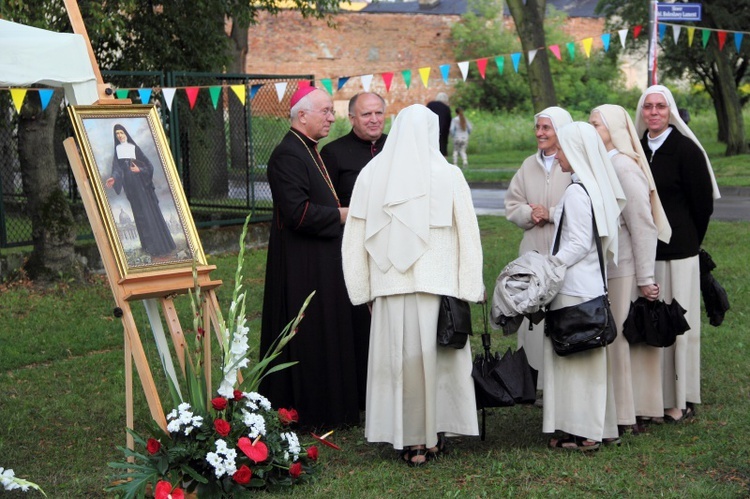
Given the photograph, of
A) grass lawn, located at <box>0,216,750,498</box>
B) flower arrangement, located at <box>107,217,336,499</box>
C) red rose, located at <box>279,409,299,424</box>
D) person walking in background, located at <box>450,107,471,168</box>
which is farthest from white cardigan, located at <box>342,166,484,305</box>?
person walking in background, located at <box>450,107,471,168</box>

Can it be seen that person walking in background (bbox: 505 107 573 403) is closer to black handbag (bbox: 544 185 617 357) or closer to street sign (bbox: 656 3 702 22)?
black handbag (bbox: 544 185 617 357)

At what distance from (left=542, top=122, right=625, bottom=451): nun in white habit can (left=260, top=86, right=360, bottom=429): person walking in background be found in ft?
4.81

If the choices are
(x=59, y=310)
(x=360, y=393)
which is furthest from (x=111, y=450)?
(x=59, y=310)

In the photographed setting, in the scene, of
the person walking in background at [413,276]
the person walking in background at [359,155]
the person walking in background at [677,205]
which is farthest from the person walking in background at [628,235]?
the person walking in background at [359,155]

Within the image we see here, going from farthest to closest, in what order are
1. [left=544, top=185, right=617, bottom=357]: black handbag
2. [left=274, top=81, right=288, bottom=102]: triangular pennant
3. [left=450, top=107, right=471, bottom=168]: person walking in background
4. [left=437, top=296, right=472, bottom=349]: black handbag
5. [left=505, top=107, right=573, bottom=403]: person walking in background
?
[left=450, top=107, right=471, bottom=168]: person walking in background → [left=274, top=81, right=288, bottom=102]: triangular pennant → [left=505, top=107, right=573, bottom=403]: person walking in background → [left=544, top=185, right=617, bottom=357]: black handbag → [left=437, top=296, right=472, bottom=349]: black handbag

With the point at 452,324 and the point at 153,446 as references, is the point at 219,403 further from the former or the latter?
the point at 452,324

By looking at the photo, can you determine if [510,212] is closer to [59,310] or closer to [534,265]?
[534,265]

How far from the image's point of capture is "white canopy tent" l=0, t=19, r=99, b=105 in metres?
5.62

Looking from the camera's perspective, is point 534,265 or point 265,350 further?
point 265,350

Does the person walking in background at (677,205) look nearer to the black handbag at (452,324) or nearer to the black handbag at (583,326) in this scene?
the black handbag at (583,326)

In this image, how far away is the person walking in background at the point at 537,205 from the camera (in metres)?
6.94

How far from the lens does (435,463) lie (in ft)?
19.5

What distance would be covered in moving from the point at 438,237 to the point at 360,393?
175cm

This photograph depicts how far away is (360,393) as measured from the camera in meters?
7.14
